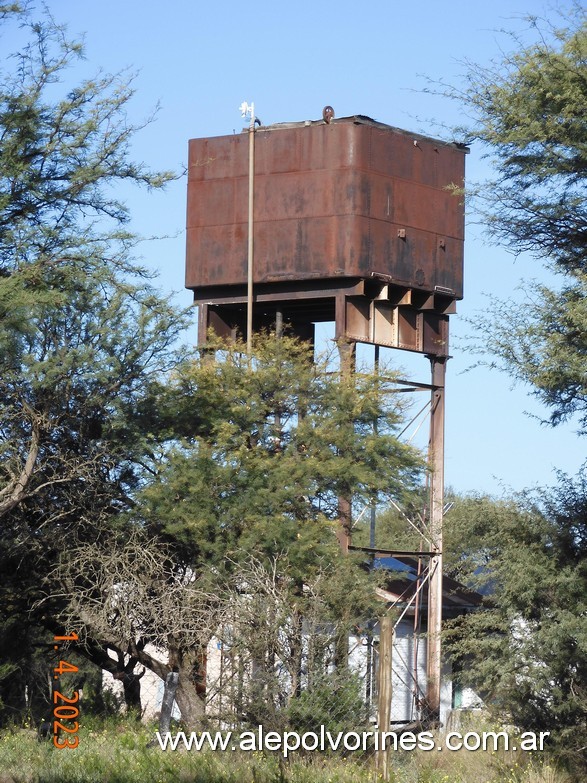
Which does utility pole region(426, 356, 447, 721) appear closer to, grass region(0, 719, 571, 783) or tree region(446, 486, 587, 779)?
tree region(446, 486, 587, 779)

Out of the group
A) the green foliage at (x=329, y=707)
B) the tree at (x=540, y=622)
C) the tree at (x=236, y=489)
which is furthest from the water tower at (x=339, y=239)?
the green foliage at (x=329, y=707)

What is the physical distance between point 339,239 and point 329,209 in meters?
0.85

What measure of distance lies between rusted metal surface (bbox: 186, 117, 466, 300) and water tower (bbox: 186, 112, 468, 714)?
28 millimetres

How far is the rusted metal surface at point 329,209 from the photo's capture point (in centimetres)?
2998

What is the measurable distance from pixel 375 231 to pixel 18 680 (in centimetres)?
1279

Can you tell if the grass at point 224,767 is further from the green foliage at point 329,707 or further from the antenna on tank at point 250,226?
the antenna on tank at point 250,226

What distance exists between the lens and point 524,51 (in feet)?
54.5

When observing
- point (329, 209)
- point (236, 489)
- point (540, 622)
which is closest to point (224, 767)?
point (540, 622)

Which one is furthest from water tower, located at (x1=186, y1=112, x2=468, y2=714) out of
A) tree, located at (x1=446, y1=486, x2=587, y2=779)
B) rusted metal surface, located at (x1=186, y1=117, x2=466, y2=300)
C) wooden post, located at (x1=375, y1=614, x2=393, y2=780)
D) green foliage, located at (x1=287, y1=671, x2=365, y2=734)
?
wooden post, located at (x1=375, y1=614, x2=393, y2=780)

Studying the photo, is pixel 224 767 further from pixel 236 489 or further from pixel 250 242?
pixel 250 242

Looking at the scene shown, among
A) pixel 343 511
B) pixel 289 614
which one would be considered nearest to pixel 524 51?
pixel 289 614

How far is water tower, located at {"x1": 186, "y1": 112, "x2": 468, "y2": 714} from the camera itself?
29875 mm

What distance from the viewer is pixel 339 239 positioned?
97.8ft

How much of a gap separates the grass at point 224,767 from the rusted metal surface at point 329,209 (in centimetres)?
1544
